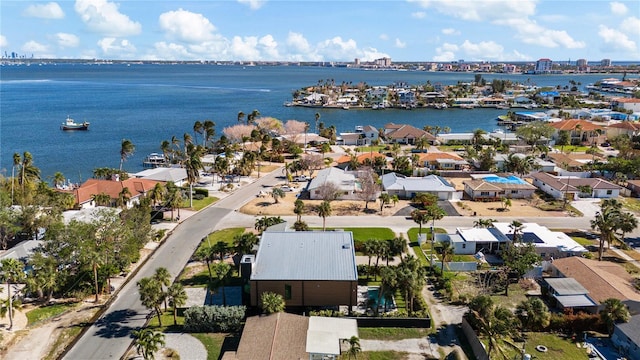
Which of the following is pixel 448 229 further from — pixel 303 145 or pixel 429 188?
pixel 303 145

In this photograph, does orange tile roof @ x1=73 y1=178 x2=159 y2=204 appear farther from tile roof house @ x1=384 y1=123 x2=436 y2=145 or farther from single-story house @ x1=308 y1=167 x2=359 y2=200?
tile roof house @ x1=384 y1=123 x2=436 y2=145

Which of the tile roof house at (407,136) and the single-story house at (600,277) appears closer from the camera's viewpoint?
the single-story house at (600,277)

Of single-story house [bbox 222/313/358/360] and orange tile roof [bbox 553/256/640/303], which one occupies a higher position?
orange tile roof [bbox 553/256/640/303]

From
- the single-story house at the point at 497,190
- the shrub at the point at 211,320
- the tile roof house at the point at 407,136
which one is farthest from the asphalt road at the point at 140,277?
the tile roof house at the point at 407,136

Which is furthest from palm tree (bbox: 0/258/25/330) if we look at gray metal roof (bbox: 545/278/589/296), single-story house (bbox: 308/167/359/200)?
gray metal roof (bbox: 545/278/589/296)

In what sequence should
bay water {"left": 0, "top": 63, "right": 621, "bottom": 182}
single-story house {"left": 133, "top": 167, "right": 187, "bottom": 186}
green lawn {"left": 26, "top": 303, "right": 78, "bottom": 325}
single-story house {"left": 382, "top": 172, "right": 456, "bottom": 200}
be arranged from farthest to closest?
bay water {"left": 0, "top": 63, "right": 621, "bottom": 182} → single-story house {"left": 133, "top": 167, "right": 187, "bottom": 186} → single-story house {"left": 382, "top": 172, "right": 456, "bottom": 200} → green lawn {"left": 26, "top": 303, "right": 78, "bottom": 325}

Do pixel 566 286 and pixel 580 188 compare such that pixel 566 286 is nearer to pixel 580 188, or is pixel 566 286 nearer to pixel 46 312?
pixel 580 188

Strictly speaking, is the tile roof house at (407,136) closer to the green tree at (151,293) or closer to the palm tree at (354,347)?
the palm tree at (354,347)
